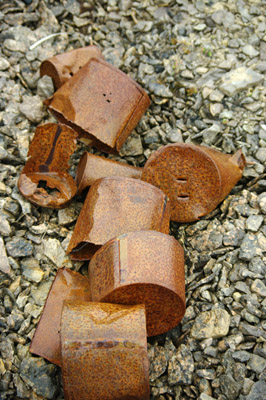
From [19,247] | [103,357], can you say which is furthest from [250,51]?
[103,357]

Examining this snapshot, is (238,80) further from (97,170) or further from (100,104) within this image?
(97,170)

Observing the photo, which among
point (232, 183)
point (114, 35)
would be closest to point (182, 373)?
point (232, 183)

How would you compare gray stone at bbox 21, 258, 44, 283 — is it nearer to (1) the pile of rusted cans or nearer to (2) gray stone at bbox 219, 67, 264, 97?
(1) the pile of rusted cans

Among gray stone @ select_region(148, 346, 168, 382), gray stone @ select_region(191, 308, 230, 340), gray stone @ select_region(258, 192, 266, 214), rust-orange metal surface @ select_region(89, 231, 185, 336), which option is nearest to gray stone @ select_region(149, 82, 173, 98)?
gray stone @ select_region(258, 192, 266, 214)

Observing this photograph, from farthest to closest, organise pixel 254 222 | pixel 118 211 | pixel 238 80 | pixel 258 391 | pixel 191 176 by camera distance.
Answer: pixel 238 80
pixel 191 176
pixel 254 222
pixel 118 211
pixel 258 391

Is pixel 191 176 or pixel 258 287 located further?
pixel 191 176

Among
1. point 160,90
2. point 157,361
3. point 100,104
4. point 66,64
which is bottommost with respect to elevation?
point 157,361

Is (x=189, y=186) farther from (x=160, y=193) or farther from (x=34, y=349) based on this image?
(x=34, y=349)

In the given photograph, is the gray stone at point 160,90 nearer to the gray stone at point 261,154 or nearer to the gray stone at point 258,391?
the gray stone at point 261,154
